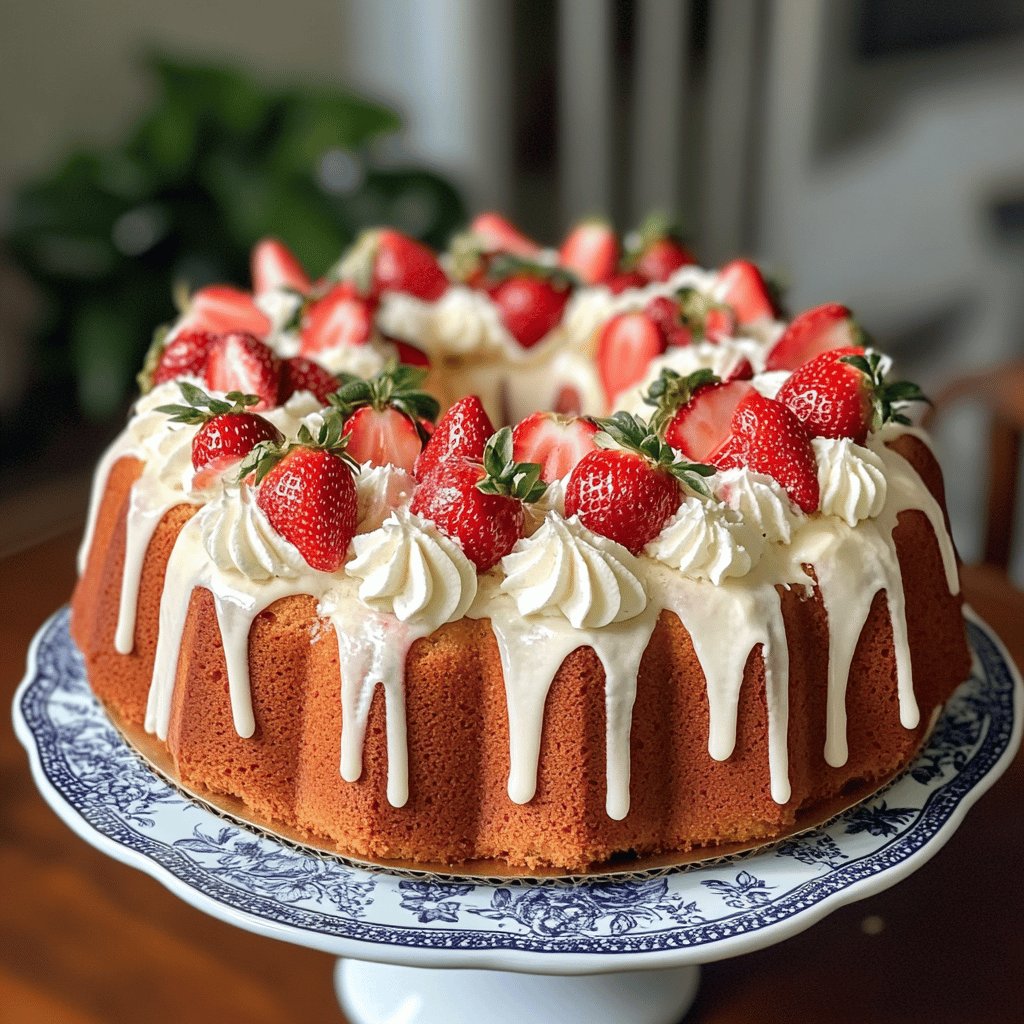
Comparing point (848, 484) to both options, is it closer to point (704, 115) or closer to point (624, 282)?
point (624, 282)

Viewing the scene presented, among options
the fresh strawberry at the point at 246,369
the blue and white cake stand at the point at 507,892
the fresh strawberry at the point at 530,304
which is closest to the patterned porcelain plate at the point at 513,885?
the blue and white cake stand at the point at 507,892

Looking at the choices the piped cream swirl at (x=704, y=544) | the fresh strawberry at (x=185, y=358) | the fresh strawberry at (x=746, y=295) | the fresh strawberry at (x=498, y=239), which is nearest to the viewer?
the piped cream swirl at (x=704, y=544)

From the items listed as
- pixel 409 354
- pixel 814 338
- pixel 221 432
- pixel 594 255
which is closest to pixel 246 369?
pixel 221 432

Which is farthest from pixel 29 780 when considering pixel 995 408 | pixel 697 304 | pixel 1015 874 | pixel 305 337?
pixel 995 408

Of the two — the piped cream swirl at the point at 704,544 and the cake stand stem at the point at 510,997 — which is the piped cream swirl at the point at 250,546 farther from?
the cake stand stem at the point at 510,997

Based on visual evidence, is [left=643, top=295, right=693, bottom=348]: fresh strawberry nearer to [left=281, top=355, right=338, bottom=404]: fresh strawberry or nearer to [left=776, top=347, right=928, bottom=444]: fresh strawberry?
[left=776, top=347, right=928, bottom=444]: fresh strawberry

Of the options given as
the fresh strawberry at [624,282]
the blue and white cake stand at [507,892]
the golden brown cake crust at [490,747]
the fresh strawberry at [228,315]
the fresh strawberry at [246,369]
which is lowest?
the blue and white cake stand at [507,892]
